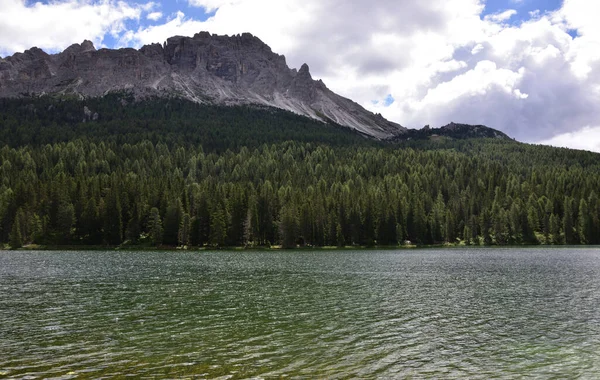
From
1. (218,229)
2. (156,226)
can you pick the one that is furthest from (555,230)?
(156,226)

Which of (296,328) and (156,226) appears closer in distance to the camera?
(296,328)

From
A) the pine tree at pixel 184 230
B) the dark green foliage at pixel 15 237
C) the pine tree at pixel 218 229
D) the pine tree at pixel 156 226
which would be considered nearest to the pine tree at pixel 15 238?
the dark green foliage at pixel 15 237

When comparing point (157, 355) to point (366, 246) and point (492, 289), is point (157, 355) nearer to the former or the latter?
point (492, 289)

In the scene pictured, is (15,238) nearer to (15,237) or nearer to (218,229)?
(15,237)

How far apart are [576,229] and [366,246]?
275ft

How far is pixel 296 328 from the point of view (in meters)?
31.1

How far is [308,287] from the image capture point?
172 feet

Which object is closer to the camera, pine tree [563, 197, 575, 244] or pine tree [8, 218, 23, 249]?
pine tree [8, 218, 23, 249]

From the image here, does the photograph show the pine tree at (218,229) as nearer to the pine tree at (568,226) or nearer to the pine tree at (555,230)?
the pine tree at (555,230)

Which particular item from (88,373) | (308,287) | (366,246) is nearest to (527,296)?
(308,287)

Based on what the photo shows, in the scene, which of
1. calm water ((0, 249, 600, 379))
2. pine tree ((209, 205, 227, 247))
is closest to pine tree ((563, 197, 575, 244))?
pine tree ((209, 205, 227, 247))

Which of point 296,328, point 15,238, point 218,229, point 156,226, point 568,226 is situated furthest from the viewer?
point 568,226

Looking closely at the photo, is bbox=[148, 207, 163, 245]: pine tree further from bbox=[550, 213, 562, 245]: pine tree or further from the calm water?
bbox=[550, 213, 562, 245]: pine tree

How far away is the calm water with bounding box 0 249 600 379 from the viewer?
22.5m
